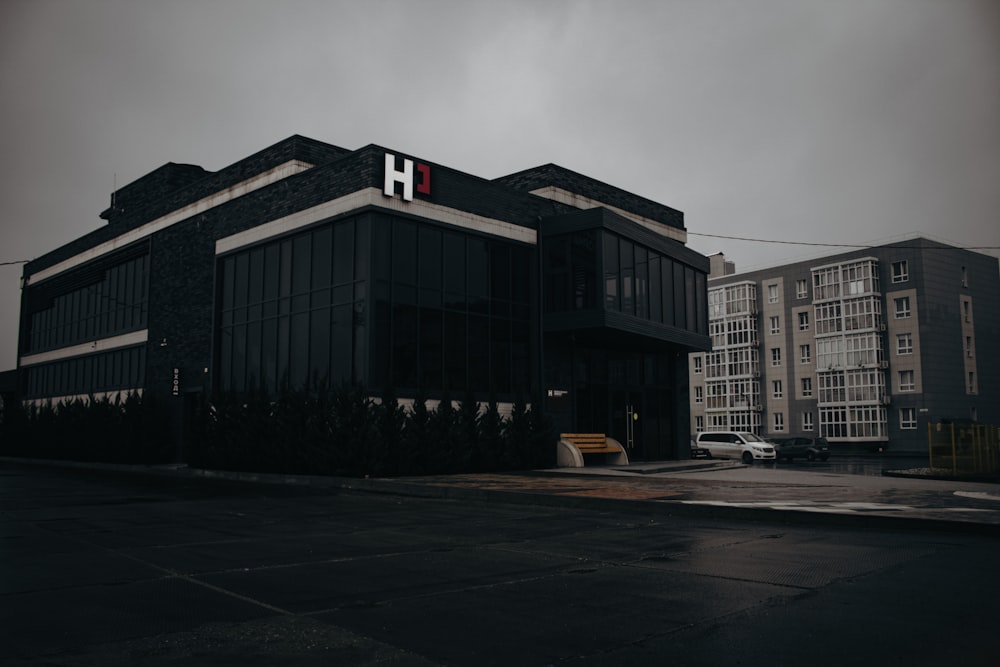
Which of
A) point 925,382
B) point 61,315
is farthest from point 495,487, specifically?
point 925,382

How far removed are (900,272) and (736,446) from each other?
3587cm

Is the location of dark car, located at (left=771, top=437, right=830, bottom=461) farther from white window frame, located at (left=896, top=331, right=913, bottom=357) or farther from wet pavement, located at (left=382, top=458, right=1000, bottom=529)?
white window frame, located at (left=896, top=331, right=913, bottom=357)

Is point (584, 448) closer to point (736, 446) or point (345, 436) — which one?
point (345, 436)

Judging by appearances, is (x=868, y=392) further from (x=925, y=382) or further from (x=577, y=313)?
(x=577, y=313)

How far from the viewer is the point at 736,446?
134ft

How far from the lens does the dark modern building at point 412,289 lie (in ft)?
76.6

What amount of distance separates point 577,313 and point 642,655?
21741mm

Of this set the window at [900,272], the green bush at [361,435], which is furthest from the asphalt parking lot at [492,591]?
the window at [900,272]

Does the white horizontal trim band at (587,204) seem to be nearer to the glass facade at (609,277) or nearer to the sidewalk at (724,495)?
the glass facade at (609,277)

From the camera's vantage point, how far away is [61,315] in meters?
42.5

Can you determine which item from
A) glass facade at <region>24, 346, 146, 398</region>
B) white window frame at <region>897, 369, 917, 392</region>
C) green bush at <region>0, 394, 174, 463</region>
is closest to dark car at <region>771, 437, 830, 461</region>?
white window frame at <region>897, 369, 917, 392</region>

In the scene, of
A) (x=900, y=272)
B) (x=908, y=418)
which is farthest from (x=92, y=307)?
(x=900, y=272)

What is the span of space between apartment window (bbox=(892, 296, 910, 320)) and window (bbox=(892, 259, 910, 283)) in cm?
155

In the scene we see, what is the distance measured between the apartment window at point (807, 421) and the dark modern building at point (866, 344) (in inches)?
3.7
